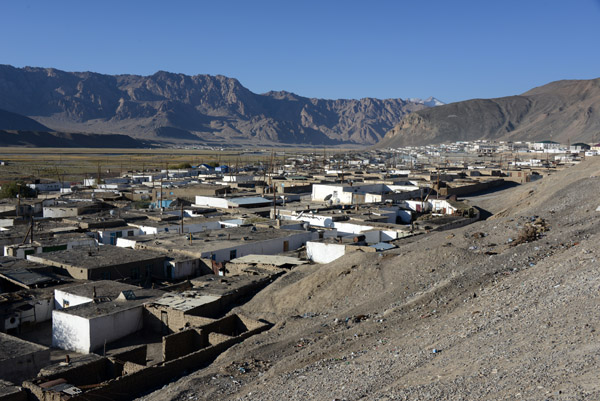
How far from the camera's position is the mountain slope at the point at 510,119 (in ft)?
547

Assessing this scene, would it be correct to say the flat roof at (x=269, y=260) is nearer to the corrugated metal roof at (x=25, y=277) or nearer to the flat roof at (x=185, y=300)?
the flat roof at (x=185, y=300)

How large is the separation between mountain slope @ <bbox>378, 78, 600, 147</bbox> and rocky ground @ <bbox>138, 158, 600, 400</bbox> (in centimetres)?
15564

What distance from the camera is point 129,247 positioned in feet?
81.5

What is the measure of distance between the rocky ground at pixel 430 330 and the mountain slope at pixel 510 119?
156 meters

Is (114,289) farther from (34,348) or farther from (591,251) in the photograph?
(591,251)

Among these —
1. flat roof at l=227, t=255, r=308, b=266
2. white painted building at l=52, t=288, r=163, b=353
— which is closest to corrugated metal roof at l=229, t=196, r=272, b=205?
flat roof at l=227, t=255, r=308, b=266

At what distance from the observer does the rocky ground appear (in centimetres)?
888

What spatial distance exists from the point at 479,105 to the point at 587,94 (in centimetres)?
3097

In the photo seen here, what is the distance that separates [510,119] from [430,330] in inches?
7391

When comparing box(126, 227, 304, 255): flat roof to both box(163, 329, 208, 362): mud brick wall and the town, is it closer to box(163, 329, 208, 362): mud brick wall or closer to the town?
the town

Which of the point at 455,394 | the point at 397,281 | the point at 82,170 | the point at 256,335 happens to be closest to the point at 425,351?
the point at 455,394

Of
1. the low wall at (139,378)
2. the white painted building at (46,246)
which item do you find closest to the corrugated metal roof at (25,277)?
the white painted building at (46,246)

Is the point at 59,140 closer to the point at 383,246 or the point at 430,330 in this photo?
the point at 383,246

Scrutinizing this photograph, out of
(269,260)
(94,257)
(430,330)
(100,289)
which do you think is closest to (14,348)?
(100,289)
